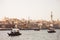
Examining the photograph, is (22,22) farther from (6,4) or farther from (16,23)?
(6,4)

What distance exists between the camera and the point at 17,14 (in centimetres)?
857

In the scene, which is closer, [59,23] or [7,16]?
[7,16]

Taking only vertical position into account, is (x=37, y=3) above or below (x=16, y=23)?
above

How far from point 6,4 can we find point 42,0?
1185mm

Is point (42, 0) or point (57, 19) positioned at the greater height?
point (42, 0)

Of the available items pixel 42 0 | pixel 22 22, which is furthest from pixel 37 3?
pixel 22 22

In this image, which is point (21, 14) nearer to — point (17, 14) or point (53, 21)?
point (17, 14)

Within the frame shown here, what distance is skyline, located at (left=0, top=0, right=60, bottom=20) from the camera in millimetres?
8523

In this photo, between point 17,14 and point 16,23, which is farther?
point 16,23

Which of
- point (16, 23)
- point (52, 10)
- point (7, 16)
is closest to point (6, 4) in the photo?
point (7, 16)

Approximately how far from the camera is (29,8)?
28.4 feet

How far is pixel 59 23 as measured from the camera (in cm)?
938

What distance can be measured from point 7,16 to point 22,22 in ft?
2.24

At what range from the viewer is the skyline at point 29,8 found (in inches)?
336
